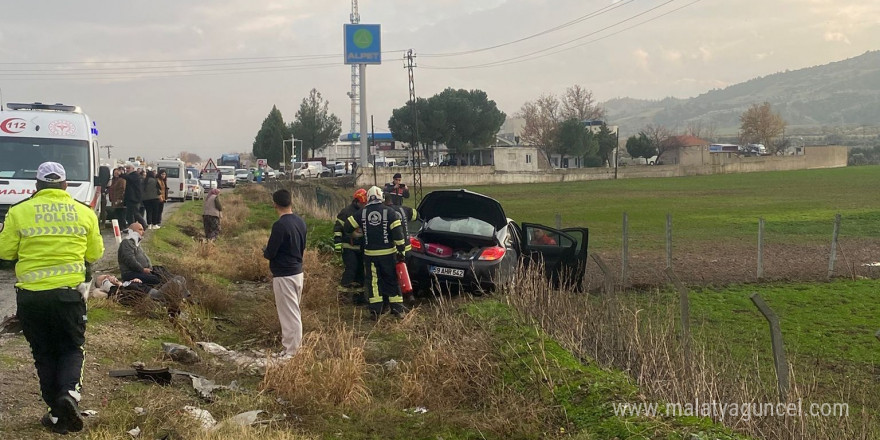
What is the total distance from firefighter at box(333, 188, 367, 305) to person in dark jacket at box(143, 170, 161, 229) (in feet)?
33.1

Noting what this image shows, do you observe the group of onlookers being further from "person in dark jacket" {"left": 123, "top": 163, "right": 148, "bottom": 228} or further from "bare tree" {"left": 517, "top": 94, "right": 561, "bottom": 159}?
"bare tree" {"left": 517, "top": 94, "right": 561, "bottom": 159}

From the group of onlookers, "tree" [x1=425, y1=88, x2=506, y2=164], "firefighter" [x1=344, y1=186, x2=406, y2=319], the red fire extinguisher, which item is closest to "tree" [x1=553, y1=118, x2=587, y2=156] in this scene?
"tree" [x1=425, y1=88, x2=506, y2=164]

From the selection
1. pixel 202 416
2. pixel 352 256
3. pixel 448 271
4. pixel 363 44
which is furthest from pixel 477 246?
pixel 363 44

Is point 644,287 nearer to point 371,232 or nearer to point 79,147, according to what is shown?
point 371,232

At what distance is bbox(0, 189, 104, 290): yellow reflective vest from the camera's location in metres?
5.82

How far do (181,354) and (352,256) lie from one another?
478 centimetres

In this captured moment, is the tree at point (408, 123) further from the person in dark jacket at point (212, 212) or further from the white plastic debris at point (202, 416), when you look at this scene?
the white plastic debris at point (202, 416)

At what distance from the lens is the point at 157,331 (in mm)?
9461

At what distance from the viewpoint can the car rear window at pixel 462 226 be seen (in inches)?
499

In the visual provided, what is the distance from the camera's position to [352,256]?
13.0 metres

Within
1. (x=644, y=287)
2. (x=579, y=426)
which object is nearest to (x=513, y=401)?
(x=579, y=426)

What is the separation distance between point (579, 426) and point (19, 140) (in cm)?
1417

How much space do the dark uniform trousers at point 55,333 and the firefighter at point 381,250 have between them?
5.26 m

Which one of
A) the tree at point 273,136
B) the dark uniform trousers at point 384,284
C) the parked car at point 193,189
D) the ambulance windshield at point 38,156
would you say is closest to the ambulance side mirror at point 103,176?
the ambulance windshield at point 38,156
